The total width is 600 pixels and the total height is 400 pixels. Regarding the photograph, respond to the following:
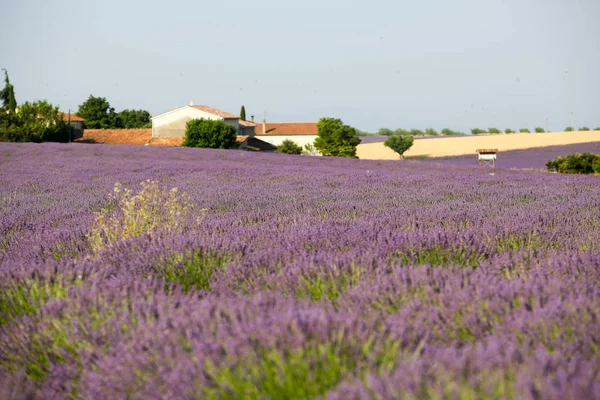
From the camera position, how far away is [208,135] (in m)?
57.9

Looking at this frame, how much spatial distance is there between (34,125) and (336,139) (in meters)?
30.4

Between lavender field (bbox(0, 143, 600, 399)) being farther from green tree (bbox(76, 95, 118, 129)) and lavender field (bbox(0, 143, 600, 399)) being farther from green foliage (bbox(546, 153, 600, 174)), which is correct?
green tree (bbox(76, 95, 118, 129))

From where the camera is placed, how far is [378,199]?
8117 millimetres

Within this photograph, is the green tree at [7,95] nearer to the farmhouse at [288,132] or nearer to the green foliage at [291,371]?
the farmhouse at [288,132]

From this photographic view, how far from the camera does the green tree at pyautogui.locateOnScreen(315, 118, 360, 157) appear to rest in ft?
222

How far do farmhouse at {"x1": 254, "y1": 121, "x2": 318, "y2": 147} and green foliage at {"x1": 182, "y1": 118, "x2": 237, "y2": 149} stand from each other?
87.3 feet

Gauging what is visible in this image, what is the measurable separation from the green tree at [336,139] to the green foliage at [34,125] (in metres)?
27.5

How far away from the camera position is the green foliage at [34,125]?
54.1m

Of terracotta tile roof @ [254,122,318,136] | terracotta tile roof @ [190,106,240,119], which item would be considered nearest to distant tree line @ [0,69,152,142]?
terracotta tile roof @ [190,106,240,119]

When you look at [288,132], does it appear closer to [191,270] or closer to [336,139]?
[336,139]

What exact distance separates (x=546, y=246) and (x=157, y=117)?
67116 millimetres

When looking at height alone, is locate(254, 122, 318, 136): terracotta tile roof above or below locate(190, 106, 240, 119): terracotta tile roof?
below

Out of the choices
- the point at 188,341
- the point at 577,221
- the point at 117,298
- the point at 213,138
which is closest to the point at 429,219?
the point at 577,221

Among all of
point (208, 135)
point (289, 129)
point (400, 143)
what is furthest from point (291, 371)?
point (289, 129)
